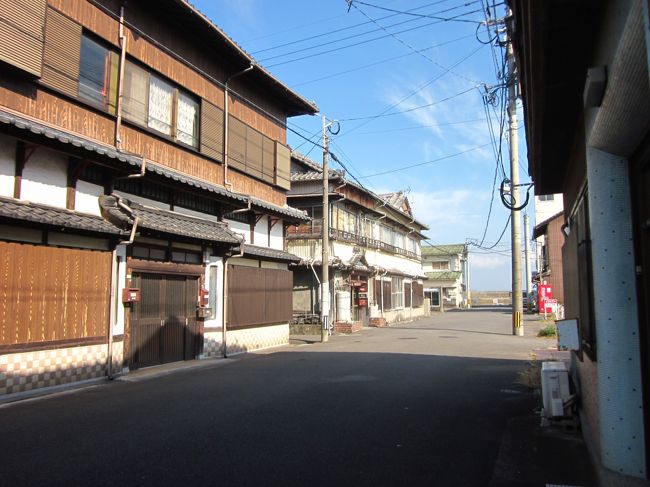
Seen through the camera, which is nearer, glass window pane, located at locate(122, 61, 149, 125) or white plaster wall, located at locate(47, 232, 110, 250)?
white plaster wall, located at locate(47, 232, 110, 250)

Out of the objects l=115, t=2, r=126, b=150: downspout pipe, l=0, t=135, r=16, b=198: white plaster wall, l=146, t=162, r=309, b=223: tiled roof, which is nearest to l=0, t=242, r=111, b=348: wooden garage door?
l=0, t=135, r=16, b=198: white plaster wall

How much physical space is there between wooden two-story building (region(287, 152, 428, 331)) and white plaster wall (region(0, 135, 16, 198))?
13.4m

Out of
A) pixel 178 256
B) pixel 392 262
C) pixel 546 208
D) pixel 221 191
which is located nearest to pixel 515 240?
pixel 221 191

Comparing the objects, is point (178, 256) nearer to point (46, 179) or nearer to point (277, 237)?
point (46, 179)

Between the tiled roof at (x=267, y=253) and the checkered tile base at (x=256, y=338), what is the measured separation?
7.63 ft

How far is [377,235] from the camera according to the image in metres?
32.7

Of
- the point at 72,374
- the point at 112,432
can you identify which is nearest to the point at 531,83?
the point at 112,432

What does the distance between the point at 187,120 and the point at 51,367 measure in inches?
290

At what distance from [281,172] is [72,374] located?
10.7m

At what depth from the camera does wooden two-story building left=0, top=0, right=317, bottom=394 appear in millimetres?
8422

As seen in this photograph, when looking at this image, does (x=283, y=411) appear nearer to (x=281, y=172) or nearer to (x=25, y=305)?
(x=25, y=305)

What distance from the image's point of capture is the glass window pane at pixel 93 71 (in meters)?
10.1

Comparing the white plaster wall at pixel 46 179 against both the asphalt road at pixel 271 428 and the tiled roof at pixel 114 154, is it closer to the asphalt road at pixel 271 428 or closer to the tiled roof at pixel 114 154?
the tiled roof at pixel 114 154

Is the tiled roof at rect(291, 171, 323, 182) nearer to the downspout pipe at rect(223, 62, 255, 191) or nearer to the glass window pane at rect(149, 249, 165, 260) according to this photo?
the downspout pipe at rect(223, 62, 255, 191)
